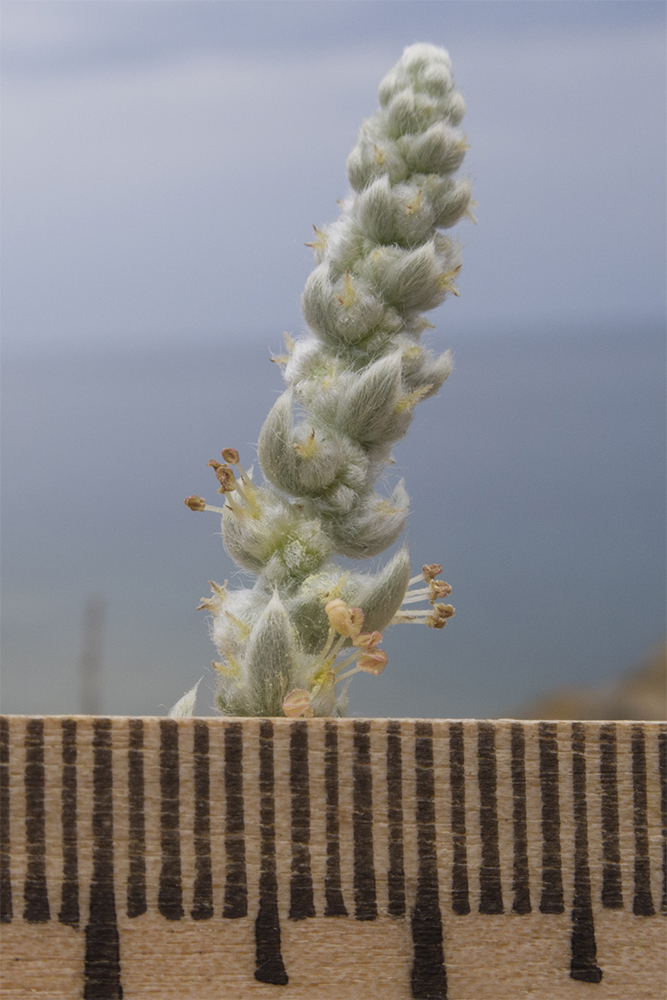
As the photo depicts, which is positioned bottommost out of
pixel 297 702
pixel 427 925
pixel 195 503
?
pixel 427 925

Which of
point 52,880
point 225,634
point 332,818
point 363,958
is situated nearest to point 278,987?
point 363,958

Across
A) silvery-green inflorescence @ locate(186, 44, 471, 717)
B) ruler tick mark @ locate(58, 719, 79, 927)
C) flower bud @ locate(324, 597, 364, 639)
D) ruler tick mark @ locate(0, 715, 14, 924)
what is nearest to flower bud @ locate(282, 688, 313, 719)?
silvery-green inflorescence @ locate(186, 44, 471, 717)

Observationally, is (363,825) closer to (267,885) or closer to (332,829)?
(332,829)

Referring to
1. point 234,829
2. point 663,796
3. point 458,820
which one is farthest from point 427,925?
point 663,796

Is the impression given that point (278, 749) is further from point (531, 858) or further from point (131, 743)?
point (531, 858)

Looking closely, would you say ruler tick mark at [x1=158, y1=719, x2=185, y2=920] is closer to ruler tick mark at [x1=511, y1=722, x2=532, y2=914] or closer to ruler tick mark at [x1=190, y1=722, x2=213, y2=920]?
ruler tick mark at [x1=190, y1=722, x2=213, y2=920]

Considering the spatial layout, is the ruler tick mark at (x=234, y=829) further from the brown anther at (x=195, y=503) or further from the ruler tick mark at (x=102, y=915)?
the brown anther at (x=195, y=503)

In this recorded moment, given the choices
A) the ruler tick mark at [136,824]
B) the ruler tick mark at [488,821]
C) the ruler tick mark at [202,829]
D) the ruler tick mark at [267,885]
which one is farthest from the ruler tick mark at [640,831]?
the ruler tick mark at [136,824]
